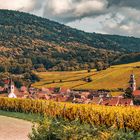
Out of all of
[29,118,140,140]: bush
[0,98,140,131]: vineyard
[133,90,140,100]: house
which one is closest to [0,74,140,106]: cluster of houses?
[133,90,140,100]: house

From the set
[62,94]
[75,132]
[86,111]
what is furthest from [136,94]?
[75,132]

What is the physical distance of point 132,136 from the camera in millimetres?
15703

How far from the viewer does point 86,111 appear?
170 ft

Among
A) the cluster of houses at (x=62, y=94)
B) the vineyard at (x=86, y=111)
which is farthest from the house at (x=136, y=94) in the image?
the vineyard at (x=86, y=111)

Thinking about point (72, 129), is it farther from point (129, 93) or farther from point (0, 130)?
point (129, 93)

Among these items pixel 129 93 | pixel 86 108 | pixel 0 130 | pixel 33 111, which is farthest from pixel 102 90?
pixel 0 130

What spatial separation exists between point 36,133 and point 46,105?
4452 cm

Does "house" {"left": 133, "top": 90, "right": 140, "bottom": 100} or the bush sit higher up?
the bush

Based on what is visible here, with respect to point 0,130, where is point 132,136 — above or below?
above

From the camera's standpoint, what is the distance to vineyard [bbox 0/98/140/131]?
44.7 meters

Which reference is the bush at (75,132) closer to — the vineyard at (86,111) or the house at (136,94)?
the vineyard at (86,111)

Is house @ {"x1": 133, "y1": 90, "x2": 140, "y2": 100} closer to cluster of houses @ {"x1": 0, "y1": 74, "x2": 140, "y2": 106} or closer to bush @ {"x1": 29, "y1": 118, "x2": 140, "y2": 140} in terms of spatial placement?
cluster of houses @ {"x1": 0, "y1": 74, "x2": 140, "y2": 106}

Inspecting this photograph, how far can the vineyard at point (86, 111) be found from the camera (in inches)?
1760

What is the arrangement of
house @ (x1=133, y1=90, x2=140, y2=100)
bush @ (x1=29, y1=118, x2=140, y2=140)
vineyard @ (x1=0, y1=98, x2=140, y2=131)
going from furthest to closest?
house @ (x1=133, y1=90, x2=140, y2=100), vineyard @ (x1=0, y1=98, x2=140, y2=131), bush @ (x1=29, y1=118, x2=140, y2=140)
